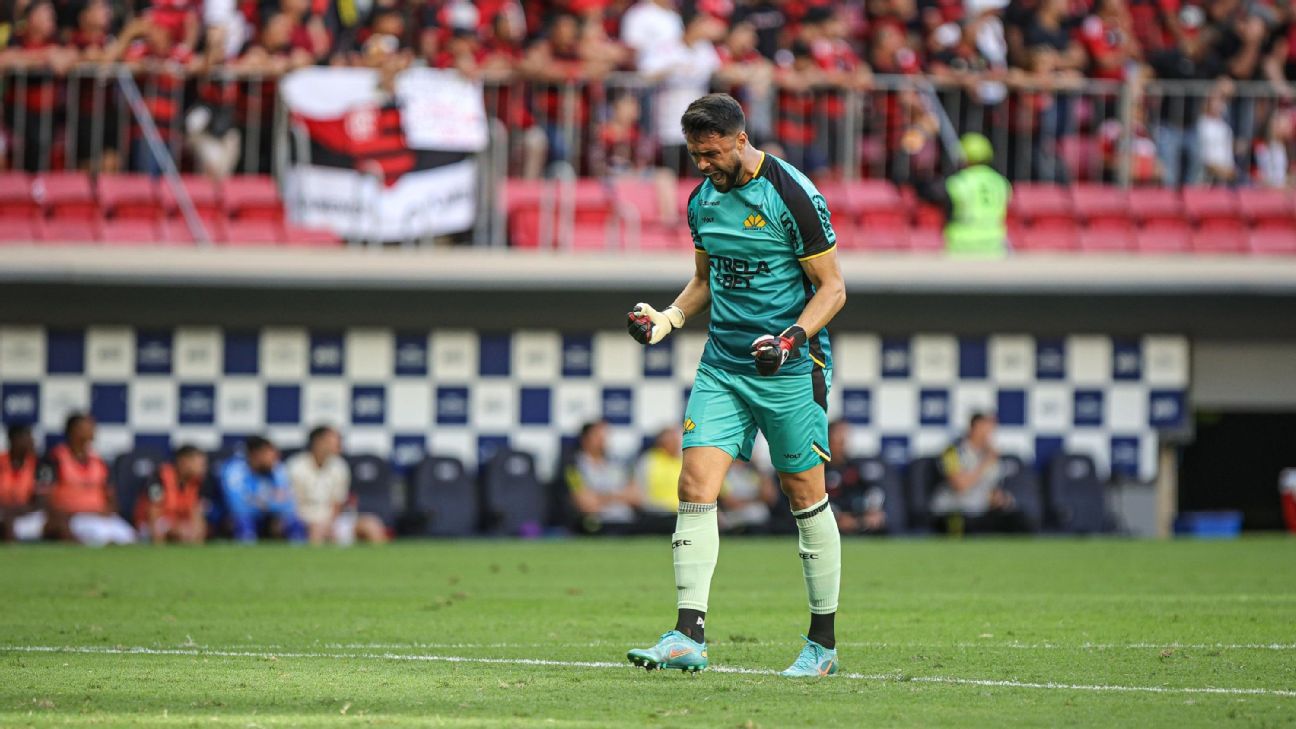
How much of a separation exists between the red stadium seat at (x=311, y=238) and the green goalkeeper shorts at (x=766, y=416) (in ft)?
33.8

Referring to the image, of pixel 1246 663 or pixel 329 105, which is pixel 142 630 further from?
pixel 329 105

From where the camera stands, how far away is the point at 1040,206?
18047 millimetres

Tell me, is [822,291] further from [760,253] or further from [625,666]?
[625,666]

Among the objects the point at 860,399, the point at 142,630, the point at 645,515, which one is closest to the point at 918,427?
the point at 860,399

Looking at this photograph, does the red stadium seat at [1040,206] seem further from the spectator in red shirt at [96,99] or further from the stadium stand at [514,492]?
the spectator in red shirt at [96,99]

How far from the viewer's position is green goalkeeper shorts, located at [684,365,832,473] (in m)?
6.54

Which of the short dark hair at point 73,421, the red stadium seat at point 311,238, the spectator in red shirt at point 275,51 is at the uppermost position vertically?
the spectator in red shirt at point 275,51

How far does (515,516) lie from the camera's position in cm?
1703

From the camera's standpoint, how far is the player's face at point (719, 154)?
6391 mm

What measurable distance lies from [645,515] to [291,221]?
388 centimetres

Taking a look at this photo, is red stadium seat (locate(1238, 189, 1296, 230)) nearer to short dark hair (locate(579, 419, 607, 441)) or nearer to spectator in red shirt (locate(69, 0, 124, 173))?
short dark hair (locate(579, 419, 607, 441))

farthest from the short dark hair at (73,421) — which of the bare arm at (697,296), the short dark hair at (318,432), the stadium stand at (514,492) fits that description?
the bare arm at (697,296)

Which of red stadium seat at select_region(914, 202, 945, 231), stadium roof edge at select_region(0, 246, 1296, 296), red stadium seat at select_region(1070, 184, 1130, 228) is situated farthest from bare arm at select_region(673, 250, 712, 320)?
red stadium seat at select_region(1070, 184, 1130, 228)

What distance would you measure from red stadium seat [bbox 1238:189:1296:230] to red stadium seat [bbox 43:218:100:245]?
1039 cm
